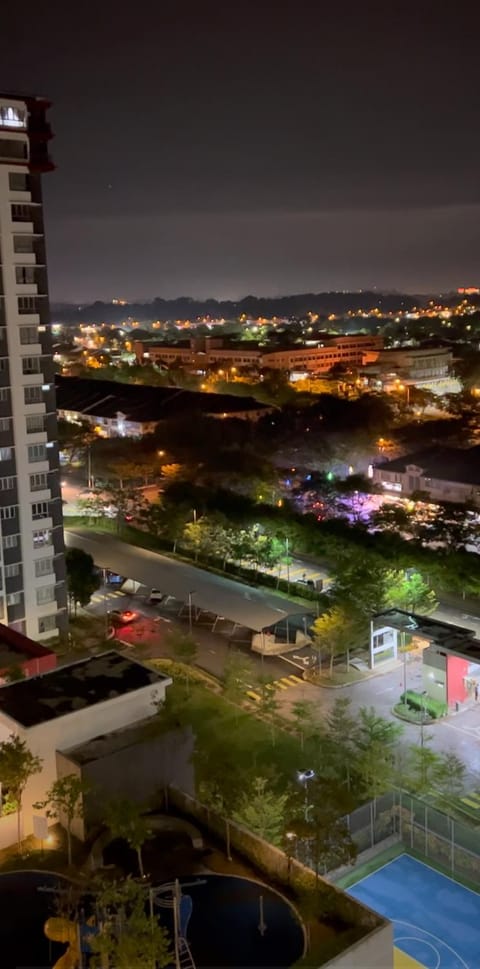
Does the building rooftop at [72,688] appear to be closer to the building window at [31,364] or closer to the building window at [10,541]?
the building window at [10,541]

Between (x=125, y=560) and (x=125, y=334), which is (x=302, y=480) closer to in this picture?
(x=125, y=560)

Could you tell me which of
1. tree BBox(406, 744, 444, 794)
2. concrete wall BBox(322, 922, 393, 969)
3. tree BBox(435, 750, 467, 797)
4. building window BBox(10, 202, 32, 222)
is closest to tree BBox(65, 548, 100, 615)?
building window BBox(10, 202, 32, 222)

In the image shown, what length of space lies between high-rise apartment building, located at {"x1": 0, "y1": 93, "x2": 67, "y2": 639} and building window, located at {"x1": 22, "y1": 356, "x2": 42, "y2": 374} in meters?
0.01

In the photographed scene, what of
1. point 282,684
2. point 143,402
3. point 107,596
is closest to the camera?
point 282,684

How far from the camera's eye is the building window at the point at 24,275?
12734 millimetres

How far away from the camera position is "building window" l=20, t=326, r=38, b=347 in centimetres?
1293

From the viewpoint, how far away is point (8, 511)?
42.9 feet

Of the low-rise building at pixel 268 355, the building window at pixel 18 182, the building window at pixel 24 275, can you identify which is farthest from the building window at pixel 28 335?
the low-rise building at pixel 268 355

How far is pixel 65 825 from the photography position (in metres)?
6.25

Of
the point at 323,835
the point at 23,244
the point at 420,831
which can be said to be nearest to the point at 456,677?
the point at 420,831

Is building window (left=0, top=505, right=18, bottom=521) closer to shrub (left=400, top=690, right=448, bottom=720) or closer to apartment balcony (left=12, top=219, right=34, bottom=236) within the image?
apartment balcony (left=12, top=219, right=34, bottom=236)

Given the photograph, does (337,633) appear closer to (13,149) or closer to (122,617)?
(122,617)

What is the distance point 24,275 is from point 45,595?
4829mm

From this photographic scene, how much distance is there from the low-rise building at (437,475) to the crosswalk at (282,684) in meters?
8.60
